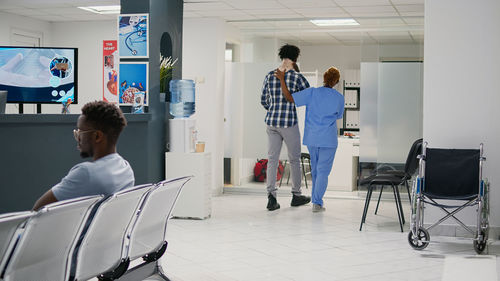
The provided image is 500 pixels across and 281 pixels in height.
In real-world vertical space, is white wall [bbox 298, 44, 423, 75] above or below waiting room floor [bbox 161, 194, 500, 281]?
above

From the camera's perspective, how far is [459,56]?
5773mm

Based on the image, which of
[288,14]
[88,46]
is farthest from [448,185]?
[88,46]

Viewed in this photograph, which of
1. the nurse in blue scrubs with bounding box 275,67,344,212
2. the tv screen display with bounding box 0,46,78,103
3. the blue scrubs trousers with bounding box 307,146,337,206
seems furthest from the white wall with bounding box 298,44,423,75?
the tv screen display with bounding box 0,46,78,103

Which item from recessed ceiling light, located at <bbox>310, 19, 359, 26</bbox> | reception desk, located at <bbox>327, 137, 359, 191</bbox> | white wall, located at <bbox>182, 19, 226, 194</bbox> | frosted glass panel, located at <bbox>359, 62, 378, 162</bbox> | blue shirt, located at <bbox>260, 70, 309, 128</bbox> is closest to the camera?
blue shirt, located at <bbox>260, 70, 309, 128</bbox>

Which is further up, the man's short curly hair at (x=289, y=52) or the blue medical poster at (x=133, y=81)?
the man's short curly hair at (x=289, y=52)

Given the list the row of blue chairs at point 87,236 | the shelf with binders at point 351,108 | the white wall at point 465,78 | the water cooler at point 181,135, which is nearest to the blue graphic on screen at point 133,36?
the water cooler at point 181,135

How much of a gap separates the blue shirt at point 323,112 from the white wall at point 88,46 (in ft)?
11.9

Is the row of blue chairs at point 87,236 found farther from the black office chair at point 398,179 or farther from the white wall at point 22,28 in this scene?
the white wall at point 22,28

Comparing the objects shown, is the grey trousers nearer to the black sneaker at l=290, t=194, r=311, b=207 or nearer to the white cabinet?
the black sneaker at l=290, t=194, r=311, b=207

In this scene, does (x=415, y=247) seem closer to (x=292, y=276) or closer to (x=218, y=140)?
(x=292, y=276)

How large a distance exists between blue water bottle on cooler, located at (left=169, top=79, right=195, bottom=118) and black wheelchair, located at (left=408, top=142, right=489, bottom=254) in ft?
8.07

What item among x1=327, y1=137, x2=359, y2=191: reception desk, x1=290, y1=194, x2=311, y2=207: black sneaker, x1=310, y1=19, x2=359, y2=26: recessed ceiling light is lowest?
x1=290, y1=194, x2=311, y2=207: black sneaker

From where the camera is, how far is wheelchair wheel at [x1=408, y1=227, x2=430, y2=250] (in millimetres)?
5289

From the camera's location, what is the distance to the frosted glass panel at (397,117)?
7.36 metres
